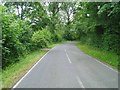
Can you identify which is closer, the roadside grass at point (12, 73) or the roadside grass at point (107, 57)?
the roadside grass at point (12, 73)

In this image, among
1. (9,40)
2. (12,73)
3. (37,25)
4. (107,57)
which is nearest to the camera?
(12,73)

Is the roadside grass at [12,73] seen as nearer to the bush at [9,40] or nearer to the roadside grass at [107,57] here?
the bush at [9,40]

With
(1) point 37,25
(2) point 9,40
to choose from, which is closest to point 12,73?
(2) point 9,40

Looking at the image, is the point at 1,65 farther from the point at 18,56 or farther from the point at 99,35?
the point at 99,35

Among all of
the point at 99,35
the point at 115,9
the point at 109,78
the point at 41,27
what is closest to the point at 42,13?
the point at 41,27

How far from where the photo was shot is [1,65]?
18500mm

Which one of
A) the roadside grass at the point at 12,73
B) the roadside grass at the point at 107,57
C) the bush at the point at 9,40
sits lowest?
the roadside grass at the point at 107,57

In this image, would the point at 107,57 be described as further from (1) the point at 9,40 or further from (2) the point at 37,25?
(2) the point at 37,25

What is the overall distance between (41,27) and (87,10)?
16259 mm

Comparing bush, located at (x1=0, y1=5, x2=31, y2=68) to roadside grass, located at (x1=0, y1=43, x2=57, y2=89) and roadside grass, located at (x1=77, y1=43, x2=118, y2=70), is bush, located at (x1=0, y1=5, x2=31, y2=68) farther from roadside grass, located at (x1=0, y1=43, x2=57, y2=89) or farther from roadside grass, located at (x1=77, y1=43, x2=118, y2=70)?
roadside grass, located at (x1=77, y1=43, x2=118, y2=70)

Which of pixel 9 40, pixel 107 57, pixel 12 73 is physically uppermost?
pixel 9 40

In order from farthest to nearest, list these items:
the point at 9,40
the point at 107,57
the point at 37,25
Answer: the point at 37,25 → the point at 107,57 → the point at 9,40

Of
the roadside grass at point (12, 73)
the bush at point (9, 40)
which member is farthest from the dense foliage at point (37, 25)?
the roadside grass at point (12, 73)

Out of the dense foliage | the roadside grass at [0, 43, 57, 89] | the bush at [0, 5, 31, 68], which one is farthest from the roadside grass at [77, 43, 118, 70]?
the bush at [0, 5, 31, 68]
